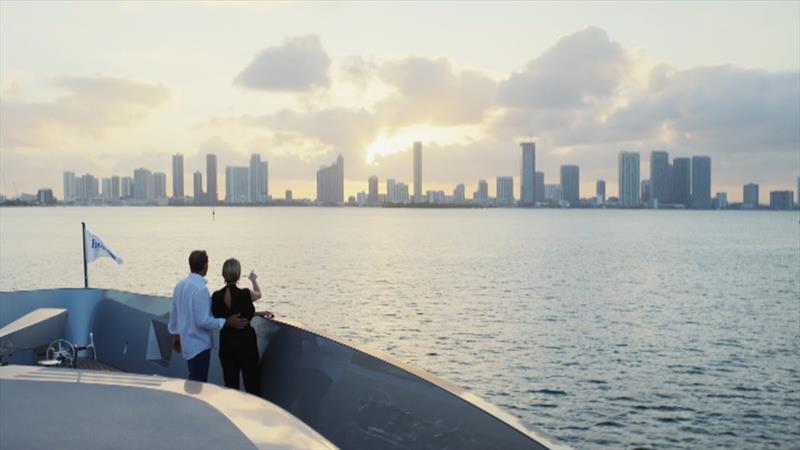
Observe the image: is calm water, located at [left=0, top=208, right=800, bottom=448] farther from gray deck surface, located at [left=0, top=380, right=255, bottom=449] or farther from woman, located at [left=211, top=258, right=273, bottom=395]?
gray deck surface, located at [left=0, top=380, right=255, bottom=449]

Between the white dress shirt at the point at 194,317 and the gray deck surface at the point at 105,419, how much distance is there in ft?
12.9

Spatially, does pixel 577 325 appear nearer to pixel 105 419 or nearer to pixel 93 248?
pixel 93 248

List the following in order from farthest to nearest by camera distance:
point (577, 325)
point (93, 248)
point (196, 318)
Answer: point (577, 325) → point (93, 248) → point (196, 318)

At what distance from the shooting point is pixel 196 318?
7.43 m

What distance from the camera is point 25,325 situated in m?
9.16

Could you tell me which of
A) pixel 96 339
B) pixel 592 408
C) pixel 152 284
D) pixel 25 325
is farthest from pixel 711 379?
pixel 152 284

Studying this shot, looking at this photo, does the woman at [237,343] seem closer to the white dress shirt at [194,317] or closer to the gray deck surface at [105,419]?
the white dress shirt at [194,317]

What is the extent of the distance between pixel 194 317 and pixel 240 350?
607 mm

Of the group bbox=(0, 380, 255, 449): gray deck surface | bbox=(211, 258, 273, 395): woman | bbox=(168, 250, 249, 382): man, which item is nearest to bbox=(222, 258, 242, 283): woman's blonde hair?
bbox=(211, 258, 273, 395): woman

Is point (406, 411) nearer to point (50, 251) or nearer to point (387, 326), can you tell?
point (387, 326)

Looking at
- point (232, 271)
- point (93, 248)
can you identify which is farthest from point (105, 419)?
point (93, 248)

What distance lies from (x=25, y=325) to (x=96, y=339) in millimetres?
2577

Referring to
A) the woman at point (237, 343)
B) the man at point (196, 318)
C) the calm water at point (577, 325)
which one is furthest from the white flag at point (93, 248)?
the calm water at point (577, 325)

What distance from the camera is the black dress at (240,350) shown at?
7312mm
